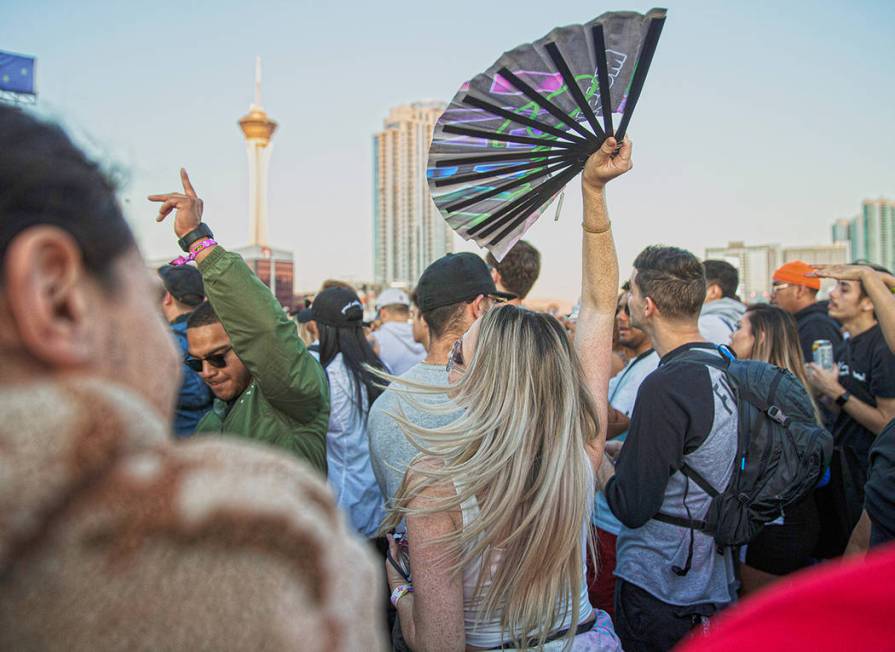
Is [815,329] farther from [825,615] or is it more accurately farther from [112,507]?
[112,507]

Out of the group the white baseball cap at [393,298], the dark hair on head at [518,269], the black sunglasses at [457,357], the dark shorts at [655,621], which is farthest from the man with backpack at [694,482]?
the white baseball cap at [393,298]

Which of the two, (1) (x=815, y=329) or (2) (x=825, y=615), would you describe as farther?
(1) (x=815, y=329)

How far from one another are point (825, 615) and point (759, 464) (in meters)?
2.29

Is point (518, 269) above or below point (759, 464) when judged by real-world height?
above

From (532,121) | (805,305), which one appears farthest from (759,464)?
(805,305)

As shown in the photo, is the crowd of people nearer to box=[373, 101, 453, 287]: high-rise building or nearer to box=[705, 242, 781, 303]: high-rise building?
box=[705, 242, 781, 303]: high-rise building

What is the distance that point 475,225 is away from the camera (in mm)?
2621

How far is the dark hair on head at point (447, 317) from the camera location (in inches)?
125

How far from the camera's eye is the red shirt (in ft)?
1.93

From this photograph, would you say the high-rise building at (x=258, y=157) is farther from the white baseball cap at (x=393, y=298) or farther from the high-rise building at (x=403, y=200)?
the white baseball cap at (x=393, y=298)

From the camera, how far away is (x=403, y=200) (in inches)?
3952

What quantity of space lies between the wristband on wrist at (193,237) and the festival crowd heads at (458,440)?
0.7 inches

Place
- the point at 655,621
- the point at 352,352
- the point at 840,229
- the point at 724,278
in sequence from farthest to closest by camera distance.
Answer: the point at 840,229 → the point at 724,278 → the point at 352,352 → the point at 655,621

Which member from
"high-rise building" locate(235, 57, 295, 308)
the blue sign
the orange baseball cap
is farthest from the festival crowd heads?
"high-rise building" locate(235, 57, 295, 308)
